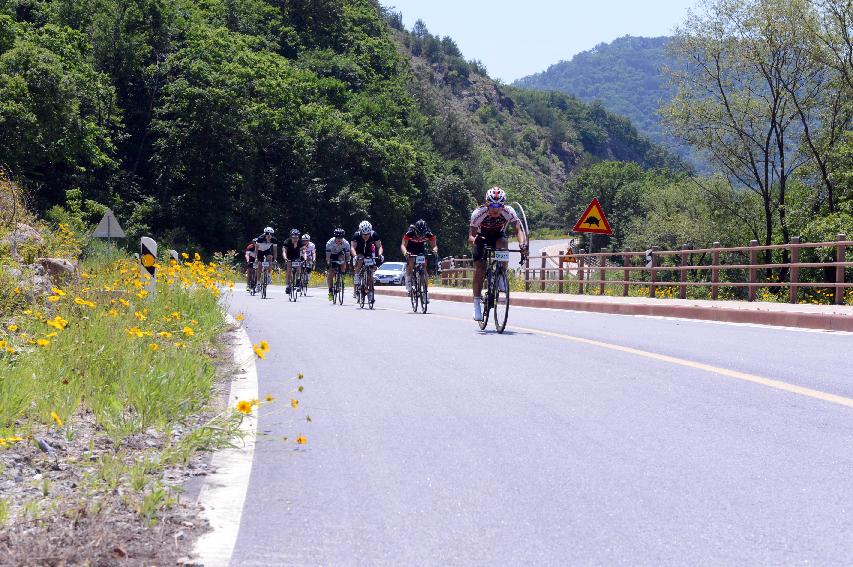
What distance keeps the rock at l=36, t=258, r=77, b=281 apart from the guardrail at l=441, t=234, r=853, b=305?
7.58 metres

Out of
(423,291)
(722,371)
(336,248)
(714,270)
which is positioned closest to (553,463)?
(722,371)

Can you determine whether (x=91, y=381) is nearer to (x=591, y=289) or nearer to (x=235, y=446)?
(x=235, y=446)

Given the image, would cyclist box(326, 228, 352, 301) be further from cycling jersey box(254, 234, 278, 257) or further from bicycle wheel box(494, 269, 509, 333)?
bicycle wheel box(494, 269, 509, 333)

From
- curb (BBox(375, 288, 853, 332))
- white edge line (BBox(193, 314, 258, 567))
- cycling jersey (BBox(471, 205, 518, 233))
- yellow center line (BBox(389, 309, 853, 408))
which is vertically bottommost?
white edge line (BBox(193, 314, 258, 567))

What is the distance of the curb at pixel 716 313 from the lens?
46.9ft

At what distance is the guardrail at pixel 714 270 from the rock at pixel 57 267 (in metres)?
7.58

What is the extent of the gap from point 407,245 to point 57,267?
794cm

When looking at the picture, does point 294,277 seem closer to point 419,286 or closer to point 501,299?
point 419,286

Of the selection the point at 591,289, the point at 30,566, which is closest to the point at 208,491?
the point at 30,566

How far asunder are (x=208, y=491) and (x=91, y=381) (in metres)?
2.33

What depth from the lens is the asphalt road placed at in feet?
13.1

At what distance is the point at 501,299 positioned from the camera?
13625 mm

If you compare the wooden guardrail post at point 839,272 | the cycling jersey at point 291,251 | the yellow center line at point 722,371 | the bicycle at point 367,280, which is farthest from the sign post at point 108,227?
the wooden guardrail post at point 839,272

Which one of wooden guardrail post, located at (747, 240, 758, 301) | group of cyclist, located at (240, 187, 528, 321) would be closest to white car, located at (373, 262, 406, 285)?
group of cyclist, located at (240, 187, 528, 321)
